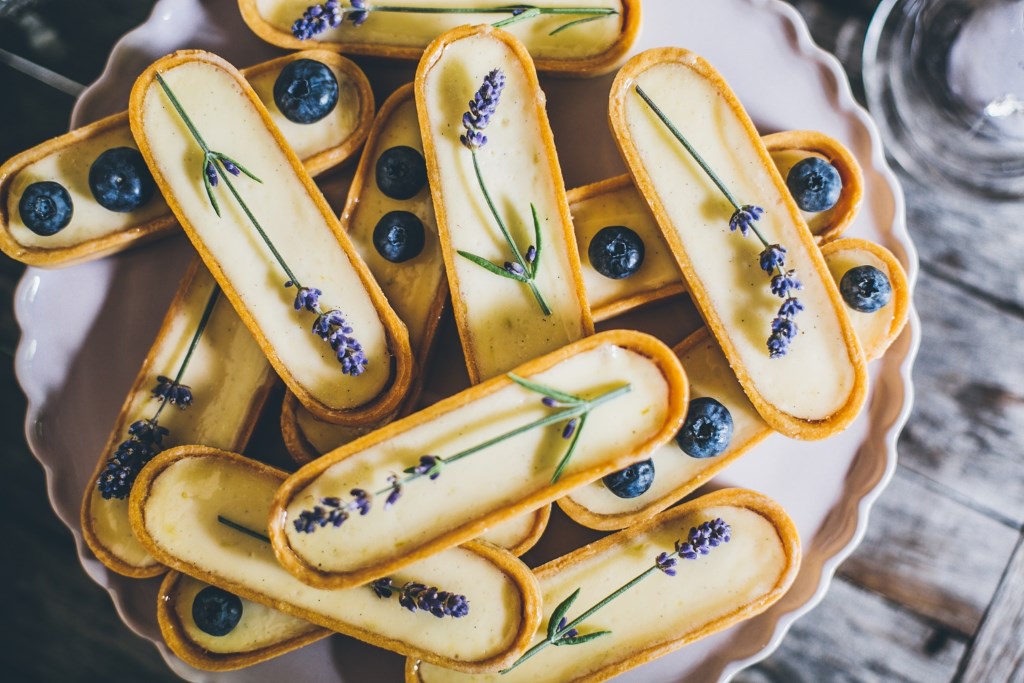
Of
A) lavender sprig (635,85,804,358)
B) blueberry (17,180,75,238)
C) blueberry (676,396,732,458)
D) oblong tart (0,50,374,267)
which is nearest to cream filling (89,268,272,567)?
oblong tart (0,50,374,267)

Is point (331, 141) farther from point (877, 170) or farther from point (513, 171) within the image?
point (877, 170)

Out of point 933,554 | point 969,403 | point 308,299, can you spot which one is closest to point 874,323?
point 969,403

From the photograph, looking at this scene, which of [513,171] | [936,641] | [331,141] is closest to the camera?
[513,171]

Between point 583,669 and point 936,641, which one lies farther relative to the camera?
point 936,641

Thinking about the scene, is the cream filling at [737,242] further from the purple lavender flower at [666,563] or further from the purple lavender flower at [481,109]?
the purple lavender flower at [666,563]

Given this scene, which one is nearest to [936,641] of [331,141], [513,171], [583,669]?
[583,669]

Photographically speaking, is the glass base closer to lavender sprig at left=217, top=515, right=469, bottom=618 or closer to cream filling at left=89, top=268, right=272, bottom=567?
lavender sprig at left=217, top=515, right=469, bottom=618

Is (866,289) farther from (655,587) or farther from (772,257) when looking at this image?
(655,587)
